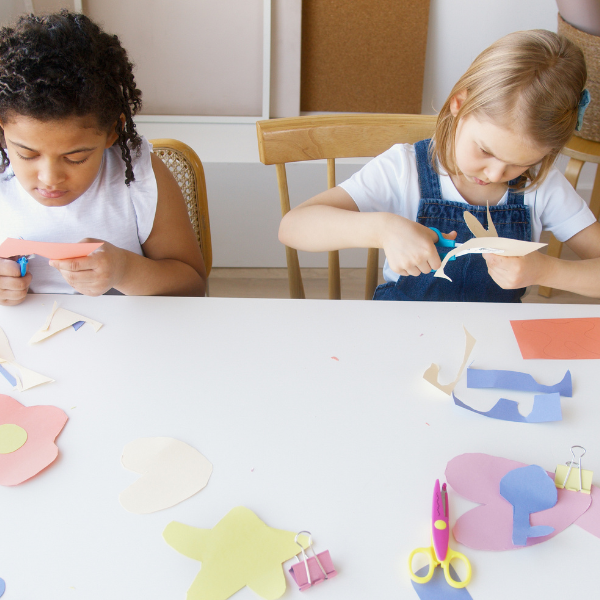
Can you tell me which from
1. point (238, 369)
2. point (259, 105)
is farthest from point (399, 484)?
point (259, 105)

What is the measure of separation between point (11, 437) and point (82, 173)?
39cm

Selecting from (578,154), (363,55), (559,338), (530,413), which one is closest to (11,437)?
(530,413)

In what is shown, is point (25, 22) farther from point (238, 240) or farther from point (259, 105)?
point (259, 105)

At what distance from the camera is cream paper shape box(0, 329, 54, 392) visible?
604mm

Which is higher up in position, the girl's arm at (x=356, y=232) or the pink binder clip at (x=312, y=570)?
the girl's arm at (x=356, y=232)

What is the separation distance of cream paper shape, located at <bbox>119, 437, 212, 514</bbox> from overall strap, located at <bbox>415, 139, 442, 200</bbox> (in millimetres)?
648

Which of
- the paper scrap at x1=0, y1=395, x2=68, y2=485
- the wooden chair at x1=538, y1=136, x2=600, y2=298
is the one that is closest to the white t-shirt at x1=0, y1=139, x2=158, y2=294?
the paper scrap at x1=0, y1=395, x2=68, y2=485

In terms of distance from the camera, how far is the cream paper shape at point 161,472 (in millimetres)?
485

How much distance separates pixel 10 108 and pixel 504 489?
70 cm

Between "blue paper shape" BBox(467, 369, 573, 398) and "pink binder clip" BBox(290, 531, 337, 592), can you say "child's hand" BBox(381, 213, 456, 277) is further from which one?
"pink binder clip" BBox(290, 531, 337, 592)

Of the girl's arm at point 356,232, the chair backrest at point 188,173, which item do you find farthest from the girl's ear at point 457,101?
the chair backrest at point 188,173

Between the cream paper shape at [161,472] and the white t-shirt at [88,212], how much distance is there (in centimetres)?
49

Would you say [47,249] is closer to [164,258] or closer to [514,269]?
[164,258]

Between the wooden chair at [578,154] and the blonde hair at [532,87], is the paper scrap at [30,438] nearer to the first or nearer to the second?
the blonde hair at [532,87]
